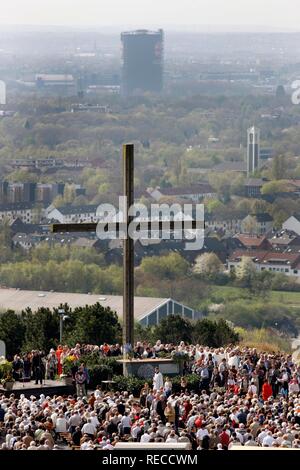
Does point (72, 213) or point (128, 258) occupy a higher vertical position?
point (128, 258)

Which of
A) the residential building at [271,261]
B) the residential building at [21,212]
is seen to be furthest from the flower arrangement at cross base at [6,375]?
the residential building at [21,212]

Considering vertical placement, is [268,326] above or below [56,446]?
below

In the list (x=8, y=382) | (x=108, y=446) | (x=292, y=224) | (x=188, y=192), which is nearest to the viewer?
(x=108, y=446)

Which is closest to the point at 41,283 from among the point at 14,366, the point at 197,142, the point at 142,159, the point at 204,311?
the point at 204,311

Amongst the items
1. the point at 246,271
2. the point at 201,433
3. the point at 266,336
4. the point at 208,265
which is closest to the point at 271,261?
the point at 246,271

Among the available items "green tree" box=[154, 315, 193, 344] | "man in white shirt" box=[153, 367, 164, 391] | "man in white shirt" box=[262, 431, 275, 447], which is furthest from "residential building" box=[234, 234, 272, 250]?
"man in white shirt" box=[262, 431, 275, 447]

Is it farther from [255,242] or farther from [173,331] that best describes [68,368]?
[255,242]

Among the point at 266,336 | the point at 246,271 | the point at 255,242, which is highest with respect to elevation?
the point at 255,242

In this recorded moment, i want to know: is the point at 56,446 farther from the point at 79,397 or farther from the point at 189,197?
the point at 189,197
